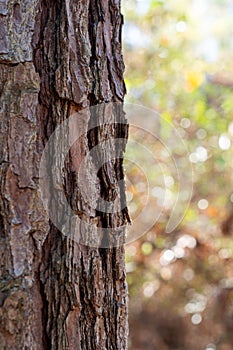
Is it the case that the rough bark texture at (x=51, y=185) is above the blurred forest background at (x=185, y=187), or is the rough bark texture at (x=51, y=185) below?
below

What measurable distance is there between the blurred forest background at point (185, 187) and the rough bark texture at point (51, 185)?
8.60 ft

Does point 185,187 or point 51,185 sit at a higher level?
point 185,187

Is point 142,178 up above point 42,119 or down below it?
above

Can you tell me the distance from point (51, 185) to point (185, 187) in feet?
9.71

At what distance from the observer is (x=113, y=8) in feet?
3.77

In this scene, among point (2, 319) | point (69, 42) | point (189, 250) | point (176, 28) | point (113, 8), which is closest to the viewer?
point (2, 319)

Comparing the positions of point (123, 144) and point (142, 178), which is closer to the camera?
point (123, 144)

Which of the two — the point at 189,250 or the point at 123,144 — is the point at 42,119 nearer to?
the point at 123,144

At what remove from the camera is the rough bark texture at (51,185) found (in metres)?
0.97

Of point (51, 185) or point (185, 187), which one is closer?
point (51, 185)

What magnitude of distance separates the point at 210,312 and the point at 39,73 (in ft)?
10.4

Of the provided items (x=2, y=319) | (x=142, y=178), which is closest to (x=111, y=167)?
(x=2, y=319)

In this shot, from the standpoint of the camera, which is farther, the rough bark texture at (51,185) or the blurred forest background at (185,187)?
the blurred forest background at (185,187)

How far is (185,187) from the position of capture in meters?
3.93
